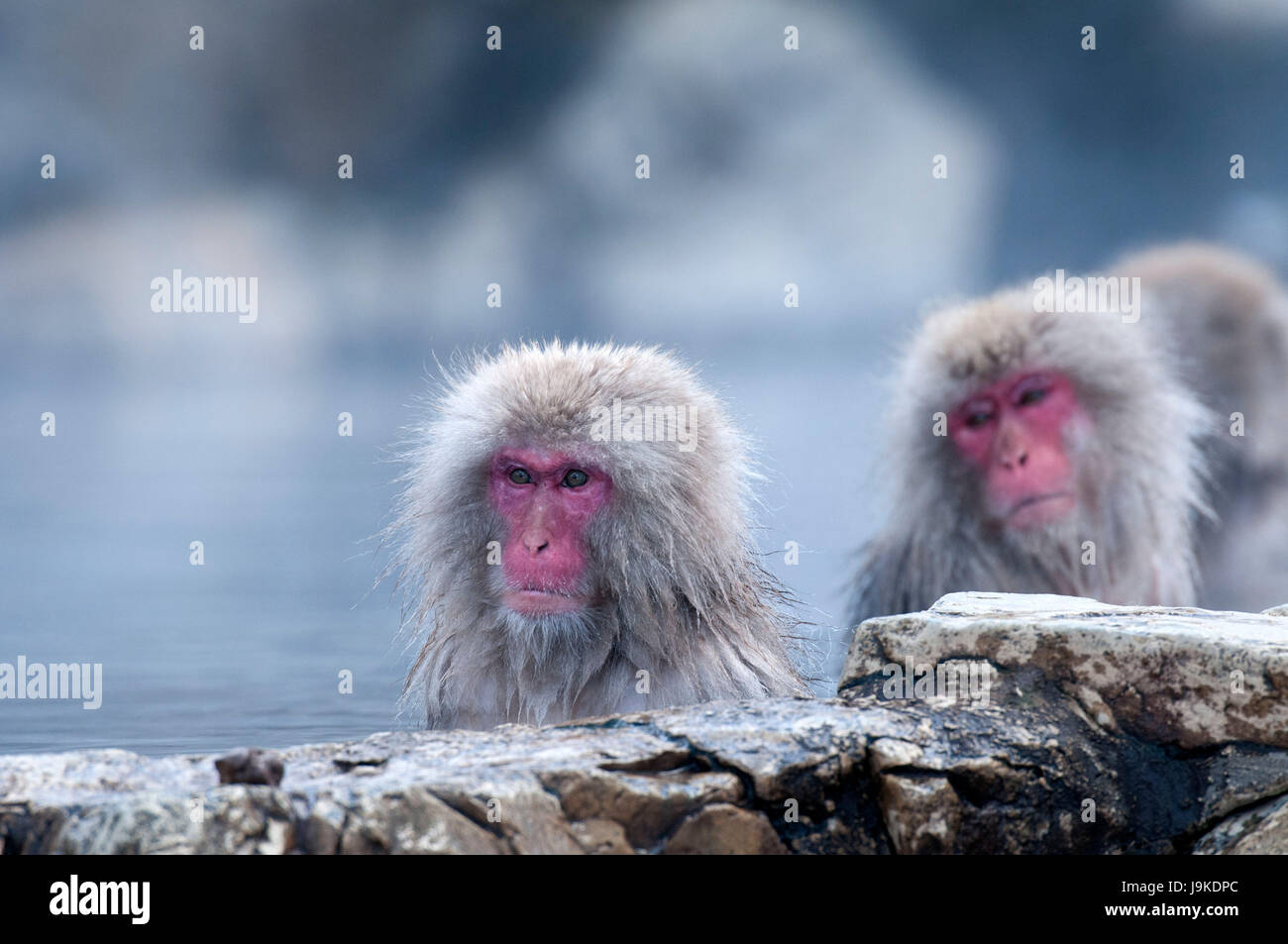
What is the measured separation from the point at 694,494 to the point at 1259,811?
59.3 inches

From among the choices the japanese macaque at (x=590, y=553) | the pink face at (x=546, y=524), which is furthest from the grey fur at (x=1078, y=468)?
the pink face at (x=546, y=524)

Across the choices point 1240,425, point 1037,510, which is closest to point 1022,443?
point 1037,510

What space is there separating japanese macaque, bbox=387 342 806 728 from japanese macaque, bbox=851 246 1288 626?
1.75 metres

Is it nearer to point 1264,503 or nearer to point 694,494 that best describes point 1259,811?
point 694,494

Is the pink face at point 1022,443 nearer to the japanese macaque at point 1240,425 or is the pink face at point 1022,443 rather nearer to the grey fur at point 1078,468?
the grey fur at point 1078,468

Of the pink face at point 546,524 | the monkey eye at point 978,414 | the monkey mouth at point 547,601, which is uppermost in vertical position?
the monkey eye at point 978,414

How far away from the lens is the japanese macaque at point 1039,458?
189 inches

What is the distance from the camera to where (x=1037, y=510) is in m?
4.70

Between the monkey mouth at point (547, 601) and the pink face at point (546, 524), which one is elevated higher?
the pink face at point (546, 524)

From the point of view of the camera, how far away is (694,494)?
321 centimetres

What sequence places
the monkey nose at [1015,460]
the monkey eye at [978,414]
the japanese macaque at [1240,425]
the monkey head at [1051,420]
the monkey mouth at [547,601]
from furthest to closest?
the japanese macaque at [1240,425]
the monkey eye at [978,414]
the monkey head at [1051,420]
the monkey nose at [1015,460]
the monkey mouth at [547,601]

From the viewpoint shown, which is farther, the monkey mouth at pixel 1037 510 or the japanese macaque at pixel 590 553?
the monkey mouth at pixel 1037 510

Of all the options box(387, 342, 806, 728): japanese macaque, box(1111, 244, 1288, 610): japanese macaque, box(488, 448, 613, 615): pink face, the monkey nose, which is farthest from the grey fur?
box(488, 448, 613, 615): pink face
